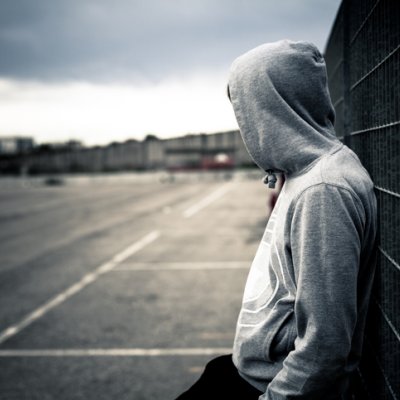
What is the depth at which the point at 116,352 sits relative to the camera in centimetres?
510

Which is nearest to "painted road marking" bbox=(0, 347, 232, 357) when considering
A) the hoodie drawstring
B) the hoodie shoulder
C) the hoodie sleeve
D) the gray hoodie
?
the gray hoodie

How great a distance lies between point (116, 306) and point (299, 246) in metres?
5.43

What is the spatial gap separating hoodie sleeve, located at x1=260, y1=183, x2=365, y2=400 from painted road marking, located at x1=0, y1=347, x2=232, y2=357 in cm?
361

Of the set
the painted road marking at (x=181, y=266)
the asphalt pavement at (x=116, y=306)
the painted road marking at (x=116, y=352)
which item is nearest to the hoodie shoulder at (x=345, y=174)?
the asphalt pavement at (x=116, y=306)

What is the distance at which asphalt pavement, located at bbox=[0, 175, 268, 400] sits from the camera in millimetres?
4566

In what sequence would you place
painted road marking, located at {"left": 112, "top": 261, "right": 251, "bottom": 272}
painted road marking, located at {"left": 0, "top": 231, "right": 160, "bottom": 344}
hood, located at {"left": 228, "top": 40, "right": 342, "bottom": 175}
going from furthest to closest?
painted road marking, located at {"left": 112, "top": 261, "right": 251, "bottom": 272}, painted road marking, located at {"left": 0, "top": 231, "right": 160, "bottom": 344}, hood, located at {"left": 228, "top": 40, "right": 342, "bottom": 175}

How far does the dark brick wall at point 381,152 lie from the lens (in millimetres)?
1811

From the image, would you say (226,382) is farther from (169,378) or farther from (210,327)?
(210,327)

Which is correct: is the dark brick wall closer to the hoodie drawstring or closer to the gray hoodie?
the gray hoodie

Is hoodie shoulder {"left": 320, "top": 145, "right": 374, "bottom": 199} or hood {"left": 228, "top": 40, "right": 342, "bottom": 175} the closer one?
hoodie shoulder {"left": 320, "top": 145, "right": 374, "bottom": 199}

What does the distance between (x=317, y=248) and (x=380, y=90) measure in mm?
817

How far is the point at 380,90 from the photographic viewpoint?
6.49ft

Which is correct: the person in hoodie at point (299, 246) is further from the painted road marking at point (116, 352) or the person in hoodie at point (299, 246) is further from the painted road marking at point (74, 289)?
the painted road marking at point (74, 289)

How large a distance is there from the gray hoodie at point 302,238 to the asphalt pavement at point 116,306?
2.74 m
